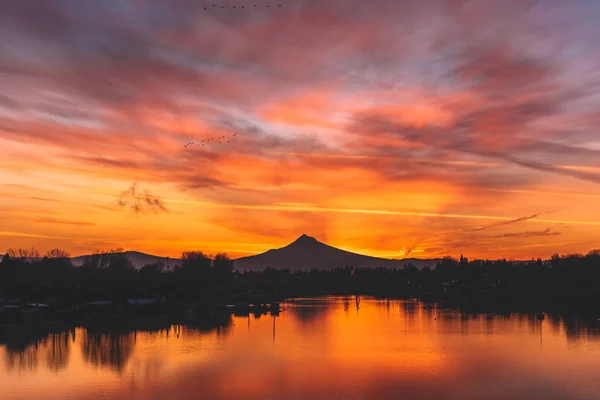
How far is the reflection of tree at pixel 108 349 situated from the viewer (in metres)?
41.0

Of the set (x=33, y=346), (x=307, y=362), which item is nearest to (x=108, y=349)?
(x=33, y=346)

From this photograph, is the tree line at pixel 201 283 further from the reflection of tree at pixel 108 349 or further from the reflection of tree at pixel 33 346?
the reflection of tree at pixel 108 349

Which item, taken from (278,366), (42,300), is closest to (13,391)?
(278,366)

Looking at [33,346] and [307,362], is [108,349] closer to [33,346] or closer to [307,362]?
[33,346]

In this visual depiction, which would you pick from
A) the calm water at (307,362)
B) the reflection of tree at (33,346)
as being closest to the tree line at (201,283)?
the reflection of tree at (33,346)

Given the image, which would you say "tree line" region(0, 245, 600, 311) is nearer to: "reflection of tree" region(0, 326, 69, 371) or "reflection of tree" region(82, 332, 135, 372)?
"reflection of tree" region(0, 326, 69, 371)

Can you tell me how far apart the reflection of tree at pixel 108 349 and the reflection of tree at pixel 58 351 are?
1.54 m

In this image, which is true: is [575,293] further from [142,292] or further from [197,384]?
[197,384]

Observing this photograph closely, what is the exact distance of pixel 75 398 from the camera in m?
29.6

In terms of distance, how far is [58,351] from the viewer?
4625 cm

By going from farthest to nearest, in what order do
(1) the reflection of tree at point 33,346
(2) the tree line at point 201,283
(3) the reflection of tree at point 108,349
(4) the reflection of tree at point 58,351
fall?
(2) the tree line at point 201,283, (3) the reflection of tree at point 108,349, (1) the reflection of tree at point 33,346, (4) the reflection of tree at point 58,351

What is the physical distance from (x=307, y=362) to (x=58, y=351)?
69.9ft

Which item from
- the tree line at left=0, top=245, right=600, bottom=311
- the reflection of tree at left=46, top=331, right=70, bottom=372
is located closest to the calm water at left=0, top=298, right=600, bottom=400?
the reflection of tree at left=46, top=331, right=70, bottom=372

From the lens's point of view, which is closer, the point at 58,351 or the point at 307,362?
the point at 307,362
